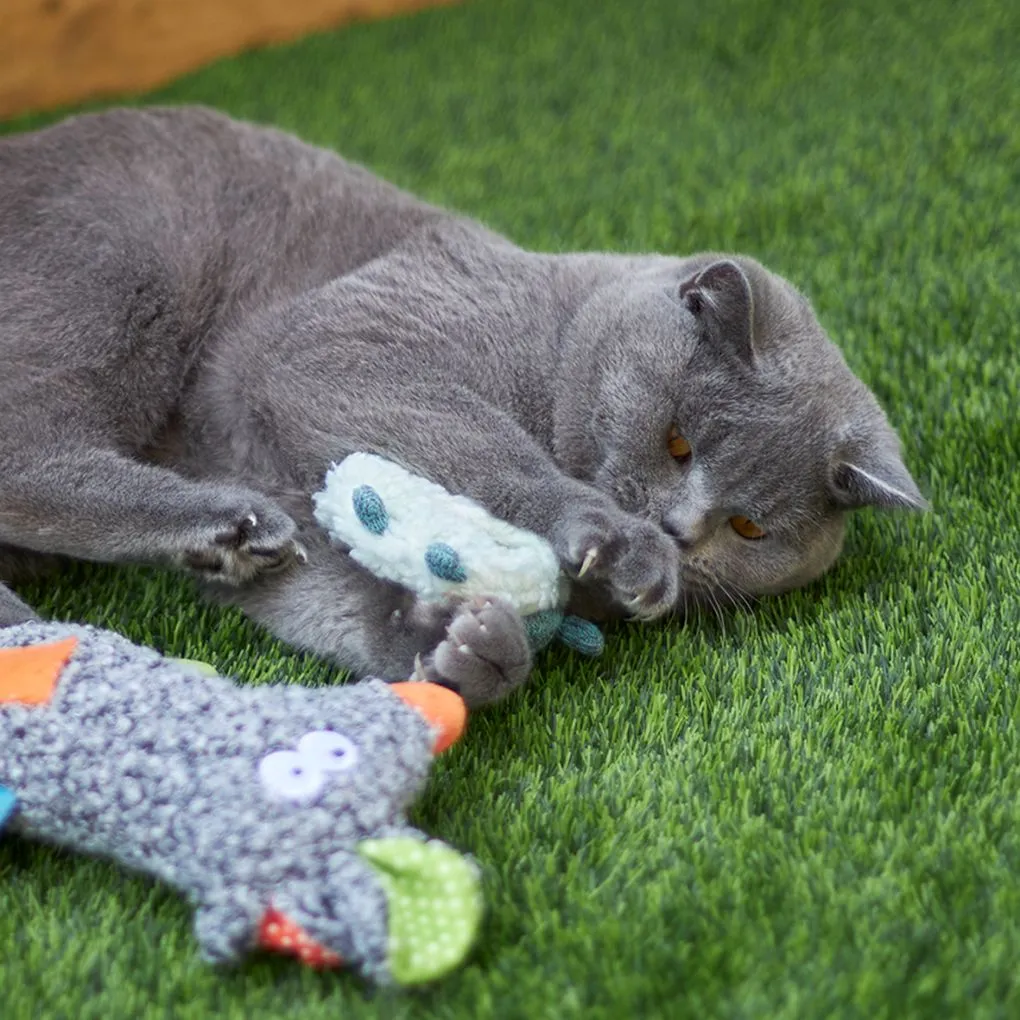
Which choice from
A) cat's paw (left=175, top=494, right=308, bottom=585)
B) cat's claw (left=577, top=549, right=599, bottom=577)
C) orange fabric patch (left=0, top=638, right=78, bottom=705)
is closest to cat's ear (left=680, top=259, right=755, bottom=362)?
cat's claw (left=577, top=549, right=599, bottom=577)

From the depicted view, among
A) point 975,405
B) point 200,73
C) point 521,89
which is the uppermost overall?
point 975,405

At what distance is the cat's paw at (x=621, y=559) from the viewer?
138cm

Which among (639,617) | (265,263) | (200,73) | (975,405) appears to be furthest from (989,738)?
(200,73)

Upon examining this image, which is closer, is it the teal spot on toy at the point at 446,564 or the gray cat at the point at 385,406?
the teal spot on toy at the point at 446,564

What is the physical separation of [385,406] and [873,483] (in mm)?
638

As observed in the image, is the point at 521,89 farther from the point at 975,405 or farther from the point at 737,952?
the point at 737,952

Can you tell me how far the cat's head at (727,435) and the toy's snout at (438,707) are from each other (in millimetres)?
454

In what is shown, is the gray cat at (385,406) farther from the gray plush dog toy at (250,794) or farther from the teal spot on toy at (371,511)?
the gray plush dog toy at (250,794)

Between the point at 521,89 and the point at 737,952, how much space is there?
8.27 ft

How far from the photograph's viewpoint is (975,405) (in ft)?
5.98

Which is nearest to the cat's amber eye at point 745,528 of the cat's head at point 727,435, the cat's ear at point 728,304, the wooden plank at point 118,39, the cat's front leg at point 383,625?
the cat's head at point 727,435

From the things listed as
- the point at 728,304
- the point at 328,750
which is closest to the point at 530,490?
the point at 728,304

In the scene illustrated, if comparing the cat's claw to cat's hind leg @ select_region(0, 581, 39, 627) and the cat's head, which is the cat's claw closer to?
the cat's head

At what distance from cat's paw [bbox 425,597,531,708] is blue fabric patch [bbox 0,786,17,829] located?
440 mm
